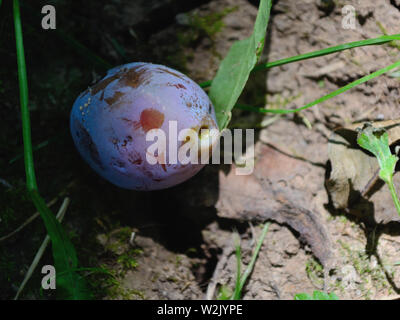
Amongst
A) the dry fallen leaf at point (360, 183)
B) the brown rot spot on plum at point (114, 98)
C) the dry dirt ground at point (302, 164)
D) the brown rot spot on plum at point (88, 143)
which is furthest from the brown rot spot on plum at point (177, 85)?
the dry fallen leaf at point (360, 183)

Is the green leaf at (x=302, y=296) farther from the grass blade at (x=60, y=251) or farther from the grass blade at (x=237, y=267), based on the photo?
the grass blade at (x=60, y=251)

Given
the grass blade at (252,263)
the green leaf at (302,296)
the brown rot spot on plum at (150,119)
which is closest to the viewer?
the brown rot spot on plum at (150,119)

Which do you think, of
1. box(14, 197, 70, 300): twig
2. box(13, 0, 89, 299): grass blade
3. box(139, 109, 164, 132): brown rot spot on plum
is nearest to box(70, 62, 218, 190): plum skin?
box(139, 109, 164, 132): brown rot spot on plum

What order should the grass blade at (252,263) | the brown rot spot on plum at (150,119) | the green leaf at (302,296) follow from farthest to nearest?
the grass blade at (252,263), the green leaf at (302,296), the brown rot spot on plum at (150,119)

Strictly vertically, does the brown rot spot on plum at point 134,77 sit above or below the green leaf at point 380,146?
above

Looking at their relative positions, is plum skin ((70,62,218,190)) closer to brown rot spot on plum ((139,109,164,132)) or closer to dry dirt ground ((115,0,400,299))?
brown rot spot on plum ((139,109,164,132))

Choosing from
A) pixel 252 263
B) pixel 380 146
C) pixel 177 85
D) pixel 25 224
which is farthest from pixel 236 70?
pixel 25 224
